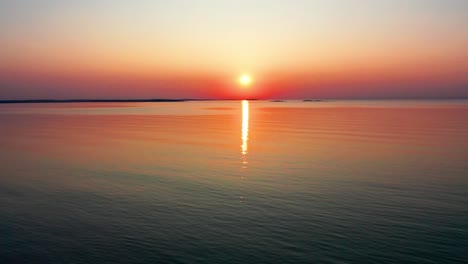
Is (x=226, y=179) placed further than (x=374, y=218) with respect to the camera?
Yes

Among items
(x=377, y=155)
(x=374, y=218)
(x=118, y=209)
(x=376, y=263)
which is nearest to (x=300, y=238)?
(x=376, y=263)

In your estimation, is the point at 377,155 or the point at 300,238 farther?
the point at 377,155

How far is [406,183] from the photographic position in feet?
87.9

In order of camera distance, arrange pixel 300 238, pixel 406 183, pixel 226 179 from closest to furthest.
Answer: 1. pixel 300 238
2. pixel 406 183
3. pixel 226 179

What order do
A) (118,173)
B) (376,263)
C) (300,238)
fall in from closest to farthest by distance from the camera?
(376,263) < (300,238) < (118,173)

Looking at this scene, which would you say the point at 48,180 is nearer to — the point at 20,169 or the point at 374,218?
the point at 20,169

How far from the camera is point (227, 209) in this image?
21.0m

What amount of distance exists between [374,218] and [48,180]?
71.4ft

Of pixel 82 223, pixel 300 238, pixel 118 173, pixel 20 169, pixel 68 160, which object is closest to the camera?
pixel 300 238

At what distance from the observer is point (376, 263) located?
14289 millimetres

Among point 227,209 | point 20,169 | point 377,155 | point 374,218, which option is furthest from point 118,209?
point 377,155

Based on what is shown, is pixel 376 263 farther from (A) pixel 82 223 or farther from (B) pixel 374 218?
(A) pixel 82 223

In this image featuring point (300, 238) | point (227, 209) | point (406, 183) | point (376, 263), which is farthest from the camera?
point (406, 183)

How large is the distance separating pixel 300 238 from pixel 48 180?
19786 mm
